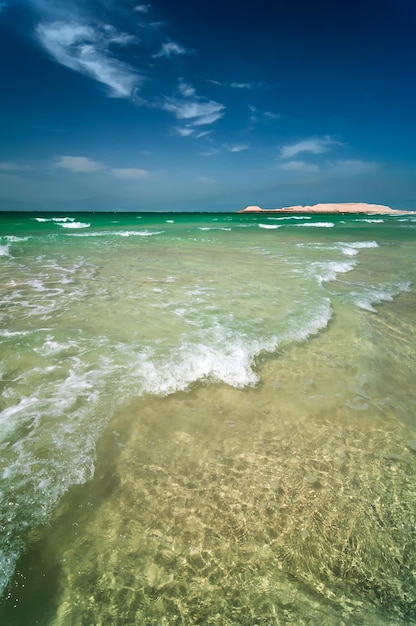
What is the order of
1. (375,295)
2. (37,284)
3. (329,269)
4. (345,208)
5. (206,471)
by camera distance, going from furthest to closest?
(345,208) < (329,269) < (37,284) < (375,295) < (206,471)

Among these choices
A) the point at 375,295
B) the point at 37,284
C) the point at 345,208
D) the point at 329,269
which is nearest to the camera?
the point at 375,295

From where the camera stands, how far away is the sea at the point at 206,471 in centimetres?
195

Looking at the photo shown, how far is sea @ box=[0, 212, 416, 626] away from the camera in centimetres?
195

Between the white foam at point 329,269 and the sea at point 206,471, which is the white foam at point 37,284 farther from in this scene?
the white foam at point 329,269

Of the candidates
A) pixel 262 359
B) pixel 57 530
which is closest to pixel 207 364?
pixel 262 359

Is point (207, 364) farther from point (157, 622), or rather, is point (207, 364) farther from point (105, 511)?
point (157, 622)

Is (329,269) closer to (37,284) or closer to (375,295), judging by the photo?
(375,295)

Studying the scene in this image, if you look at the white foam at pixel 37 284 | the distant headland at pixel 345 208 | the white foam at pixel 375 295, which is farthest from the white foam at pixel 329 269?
the distant headland at pixel 345 208

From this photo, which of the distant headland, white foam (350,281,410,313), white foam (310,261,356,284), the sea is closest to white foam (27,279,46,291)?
the sea

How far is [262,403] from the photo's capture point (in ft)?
12.5

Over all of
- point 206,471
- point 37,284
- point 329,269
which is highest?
point 329,269

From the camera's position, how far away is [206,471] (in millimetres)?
2809

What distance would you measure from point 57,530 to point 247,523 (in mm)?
1339

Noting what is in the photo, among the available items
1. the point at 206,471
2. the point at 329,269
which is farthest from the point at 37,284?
the point at 329,269
